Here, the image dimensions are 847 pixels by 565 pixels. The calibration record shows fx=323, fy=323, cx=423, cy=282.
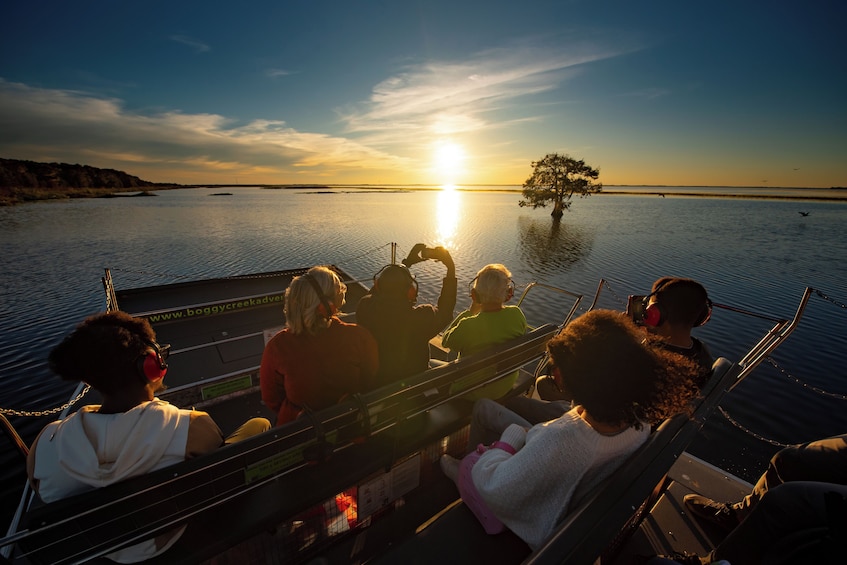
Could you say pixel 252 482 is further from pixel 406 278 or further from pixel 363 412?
pixel 406 278

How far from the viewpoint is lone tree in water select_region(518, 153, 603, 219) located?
41.7 metres

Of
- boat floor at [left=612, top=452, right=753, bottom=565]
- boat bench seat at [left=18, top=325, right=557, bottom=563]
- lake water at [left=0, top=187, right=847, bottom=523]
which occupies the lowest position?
lake water at [left=0, top=187, right=847, bottom=523]

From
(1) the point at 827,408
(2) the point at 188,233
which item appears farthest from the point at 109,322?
(2) the point at 188,233

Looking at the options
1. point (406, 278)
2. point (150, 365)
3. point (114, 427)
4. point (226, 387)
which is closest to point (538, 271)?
point (226, 387)

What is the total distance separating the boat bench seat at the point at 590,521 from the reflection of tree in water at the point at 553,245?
1743cm

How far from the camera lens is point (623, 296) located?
45.5 ft

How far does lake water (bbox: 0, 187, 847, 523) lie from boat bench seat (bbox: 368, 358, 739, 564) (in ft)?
18.1

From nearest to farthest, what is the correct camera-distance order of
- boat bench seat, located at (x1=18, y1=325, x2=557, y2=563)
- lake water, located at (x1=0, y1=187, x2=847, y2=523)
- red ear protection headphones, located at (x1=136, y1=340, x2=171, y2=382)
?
boat bench seat, located at (x1=18, y1=325, x2=557, y2=563) → red ear protection headphones, located at (x1=136, y1=340, x2=171, y2=382) → lake water, located at (x1=0, y1=187, x2=847, y2=523)

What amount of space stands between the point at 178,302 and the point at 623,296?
621 inches

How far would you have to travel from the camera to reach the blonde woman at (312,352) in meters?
2.29

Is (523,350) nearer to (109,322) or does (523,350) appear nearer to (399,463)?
(399,463)

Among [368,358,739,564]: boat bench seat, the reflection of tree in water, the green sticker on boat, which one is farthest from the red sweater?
the reflection of tree in water

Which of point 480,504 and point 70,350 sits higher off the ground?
point 70,350

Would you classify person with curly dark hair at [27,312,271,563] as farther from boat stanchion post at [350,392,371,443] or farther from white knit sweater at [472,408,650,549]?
white knit sweater at [472,408,650,549]
